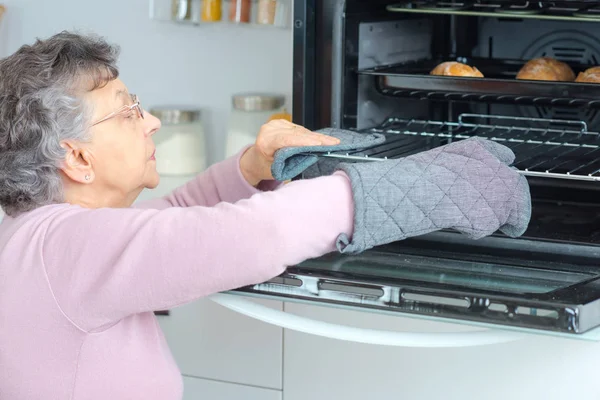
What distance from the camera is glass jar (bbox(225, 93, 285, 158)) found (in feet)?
6.56

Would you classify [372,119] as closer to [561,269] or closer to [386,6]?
[386,6]

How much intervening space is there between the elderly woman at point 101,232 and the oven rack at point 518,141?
7.9 inches

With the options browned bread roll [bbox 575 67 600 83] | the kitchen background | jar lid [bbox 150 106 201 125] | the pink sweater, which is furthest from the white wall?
the pink sweater

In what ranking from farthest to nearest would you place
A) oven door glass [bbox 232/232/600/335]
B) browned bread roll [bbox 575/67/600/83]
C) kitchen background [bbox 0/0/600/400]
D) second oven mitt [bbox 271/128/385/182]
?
browned bread roll [bbox 575/67/600/83] < kitchen background [bbox 0/0/600/400] < second oven mitt [bbox 271/128/385/182] < oven door glass [bbox 232/232/600/335]

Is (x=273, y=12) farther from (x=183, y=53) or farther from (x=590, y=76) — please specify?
(x=590, y=76)

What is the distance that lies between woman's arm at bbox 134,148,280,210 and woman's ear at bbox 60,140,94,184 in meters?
0.21

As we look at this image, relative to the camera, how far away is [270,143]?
1281 millimetres

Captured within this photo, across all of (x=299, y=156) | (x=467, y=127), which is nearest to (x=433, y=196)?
(x=299, y=156)

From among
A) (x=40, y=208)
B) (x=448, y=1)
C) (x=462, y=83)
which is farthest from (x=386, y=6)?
(x=40, y=208)

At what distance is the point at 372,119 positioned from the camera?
1497 millimetres

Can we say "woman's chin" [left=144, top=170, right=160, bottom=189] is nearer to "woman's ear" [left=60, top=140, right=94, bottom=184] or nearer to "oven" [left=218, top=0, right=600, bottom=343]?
"woman's ear" [left=60, top=140, right=94, bottom=184]

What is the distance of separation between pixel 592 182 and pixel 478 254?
9.0 inches

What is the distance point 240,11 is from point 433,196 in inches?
45.0

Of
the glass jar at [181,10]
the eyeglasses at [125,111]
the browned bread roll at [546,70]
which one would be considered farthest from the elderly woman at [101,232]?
the glass jar at [181,10]
